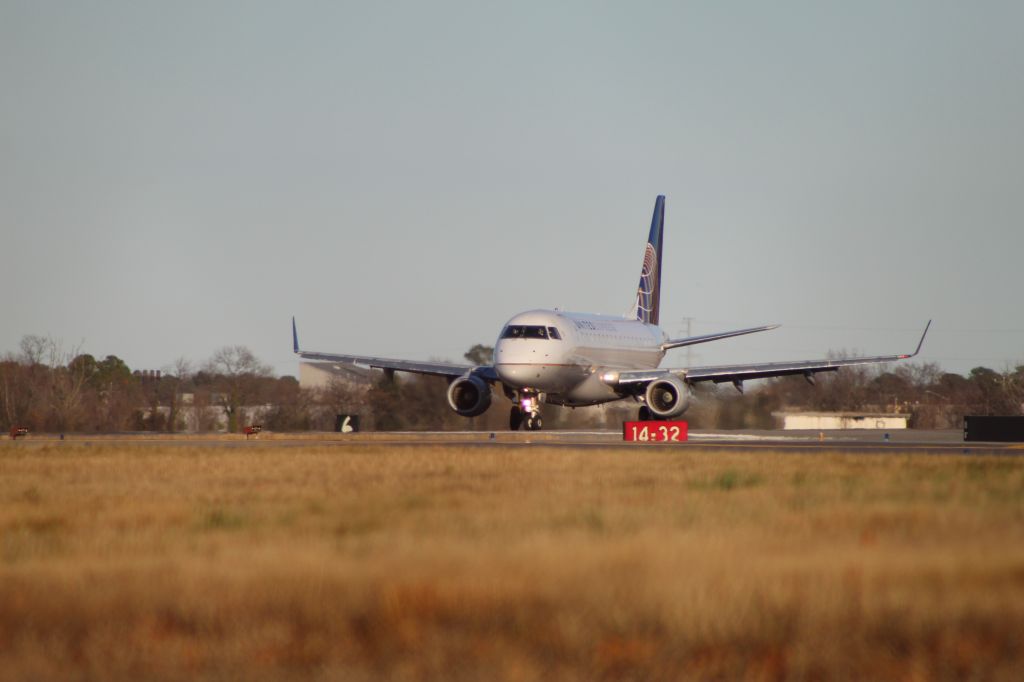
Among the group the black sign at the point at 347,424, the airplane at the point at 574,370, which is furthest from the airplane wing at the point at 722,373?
the black sign at the point at 347,424

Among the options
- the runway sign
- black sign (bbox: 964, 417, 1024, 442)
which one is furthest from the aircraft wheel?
black sign (bbox: 964, 417, 1024, 442)

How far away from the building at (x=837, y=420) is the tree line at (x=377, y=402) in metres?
0.98

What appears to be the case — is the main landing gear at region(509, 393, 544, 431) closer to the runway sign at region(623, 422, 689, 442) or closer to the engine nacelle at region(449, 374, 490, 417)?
the engine nacelle at region(449, 374, 490, 417)

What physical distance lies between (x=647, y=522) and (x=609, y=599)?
5.14 m

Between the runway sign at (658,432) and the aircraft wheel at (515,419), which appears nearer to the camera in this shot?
the runway sign at (658,432)

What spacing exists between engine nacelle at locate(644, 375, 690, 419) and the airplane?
39 millimetres

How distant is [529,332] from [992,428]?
17.7 m

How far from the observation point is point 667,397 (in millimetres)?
52250

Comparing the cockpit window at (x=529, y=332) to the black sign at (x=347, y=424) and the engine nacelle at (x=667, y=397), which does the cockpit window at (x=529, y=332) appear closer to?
the engine nacelle at (x=667, y=397)

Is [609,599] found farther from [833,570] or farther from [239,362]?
[239,362]

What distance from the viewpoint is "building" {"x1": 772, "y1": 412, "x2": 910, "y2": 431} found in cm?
7206

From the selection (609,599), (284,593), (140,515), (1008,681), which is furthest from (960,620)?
(140,515)

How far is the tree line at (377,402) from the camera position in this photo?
2815 inches

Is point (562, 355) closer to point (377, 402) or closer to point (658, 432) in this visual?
point (658, 432)
